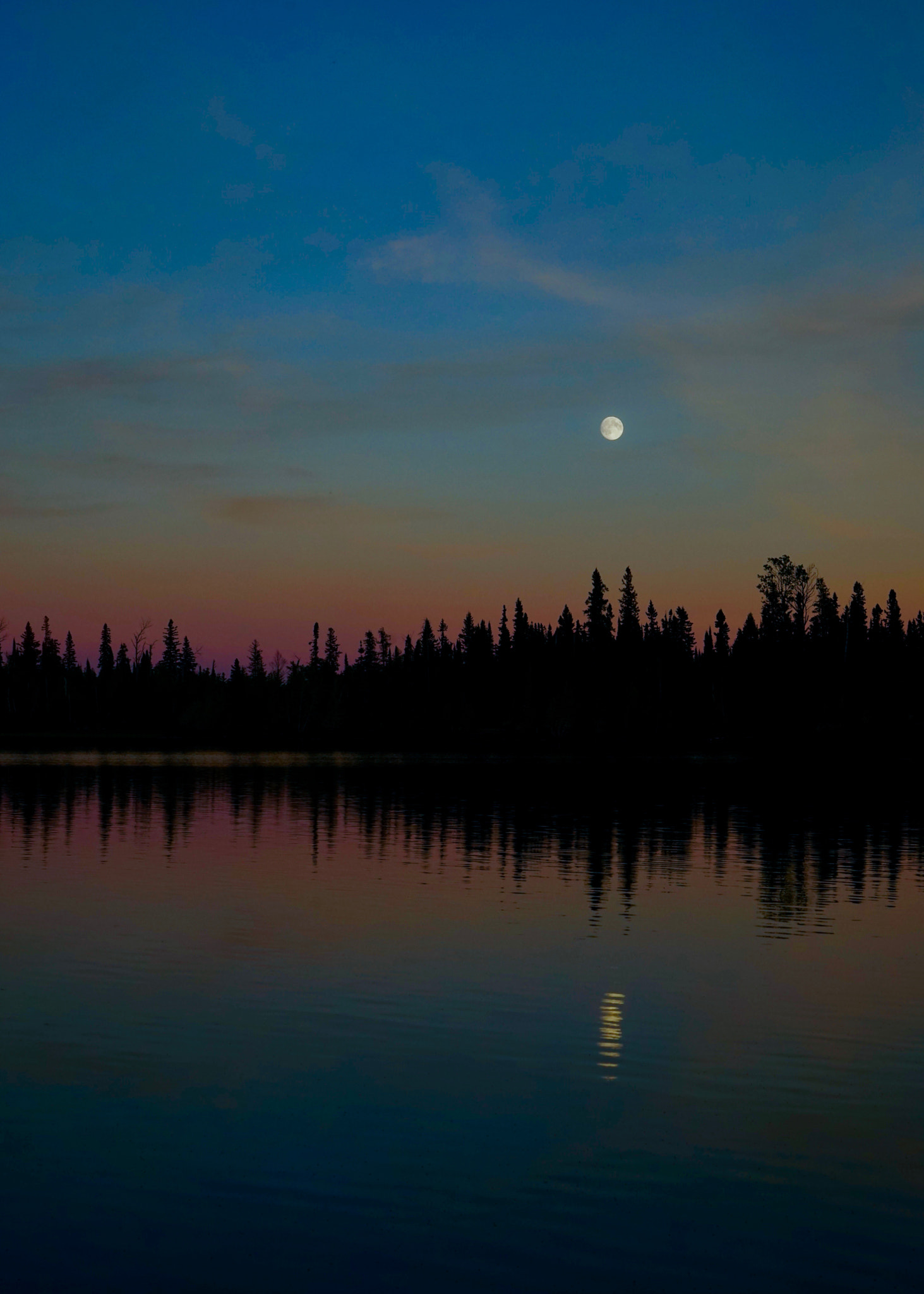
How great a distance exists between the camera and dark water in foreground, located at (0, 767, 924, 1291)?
11.7 meters

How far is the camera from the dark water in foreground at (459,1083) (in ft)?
38.5

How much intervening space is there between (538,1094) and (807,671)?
7257 inches

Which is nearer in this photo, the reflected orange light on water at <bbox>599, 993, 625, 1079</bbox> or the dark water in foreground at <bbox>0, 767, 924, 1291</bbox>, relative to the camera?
the dark water in foreground at <bbox>0, 767, 924, 1291</bbox>

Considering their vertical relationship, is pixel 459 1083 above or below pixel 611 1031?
above

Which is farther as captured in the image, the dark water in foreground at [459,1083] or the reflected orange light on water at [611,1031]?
the reflected orange light on water at [611,1031]

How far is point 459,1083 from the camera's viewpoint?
17141 mm

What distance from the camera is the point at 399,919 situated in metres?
31.8

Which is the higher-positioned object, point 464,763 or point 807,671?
point 807,671

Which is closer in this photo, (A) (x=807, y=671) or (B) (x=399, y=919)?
(B) (x=399, y=919)

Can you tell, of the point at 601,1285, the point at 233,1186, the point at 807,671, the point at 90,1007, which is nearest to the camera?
the point at 601,1285

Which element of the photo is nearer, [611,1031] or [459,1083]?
[459,1083]

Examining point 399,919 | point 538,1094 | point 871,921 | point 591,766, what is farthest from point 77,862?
point 591,766

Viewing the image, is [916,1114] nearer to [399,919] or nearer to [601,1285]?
[601,1285]

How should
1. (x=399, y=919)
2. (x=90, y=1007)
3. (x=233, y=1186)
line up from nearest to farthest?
(x=233, y=1186)
(x=90, y=1007)
(x=399, y=919)
